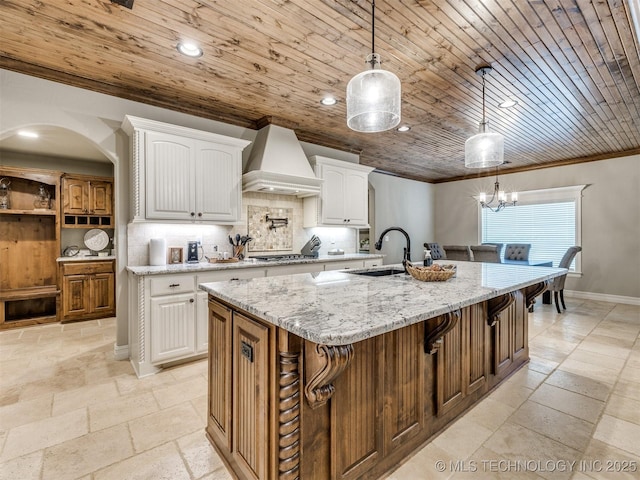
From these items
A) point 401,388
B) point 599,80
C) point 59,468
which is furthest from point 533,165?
point 59,468

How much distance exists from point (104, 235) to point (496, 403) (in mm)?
5887

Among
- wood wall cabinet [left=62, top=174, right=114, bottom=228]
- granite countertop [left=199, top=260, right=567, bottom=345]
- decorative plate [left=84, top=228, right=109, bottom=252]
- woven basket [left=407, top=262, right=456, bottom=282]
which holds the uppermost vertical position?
wood wall cabinet [left=62, top=174, right=114, bottom=228]

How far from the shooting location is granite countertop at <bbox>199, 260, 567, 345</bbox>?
3.76 feet

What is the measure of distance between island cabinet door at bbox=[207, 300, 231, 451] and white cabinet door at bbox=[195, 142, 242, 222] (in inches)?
72.0

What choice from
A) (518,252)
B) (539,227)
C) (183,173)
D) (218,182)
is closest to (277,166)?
(218,182)

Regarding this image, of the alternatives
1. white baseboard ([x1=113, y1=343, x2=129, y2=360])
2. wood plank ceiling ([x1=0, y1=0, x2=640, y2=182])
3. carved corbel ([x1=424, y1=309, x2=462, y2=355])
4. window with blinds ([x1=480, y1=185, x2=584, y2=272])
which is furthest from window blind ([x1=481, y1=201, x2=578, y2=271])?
white baseboard ([x1=113, y1=343, x2=129, y2=360])

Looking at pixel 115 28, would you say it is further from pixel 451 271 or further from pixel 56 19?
pixel 451 271

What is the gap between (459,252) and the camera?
21.0 feet

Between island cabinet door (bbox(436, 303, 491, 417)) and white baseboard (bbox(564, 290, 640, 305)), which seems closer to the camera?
island cabinet door (bbox(436, 303, 491, 417))

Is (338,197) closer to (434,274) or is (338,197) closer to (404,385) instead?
(434,274)

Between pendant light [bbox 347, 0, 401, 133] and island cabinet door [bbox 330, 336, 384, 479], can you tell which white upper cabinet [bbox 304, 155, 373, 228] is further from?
island cabinet door [bbox 330, 336, 384, 479]

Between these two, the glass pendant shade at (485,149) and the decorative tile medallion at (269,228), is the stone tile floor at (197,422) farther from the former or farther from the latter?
the glass pendant shade at (485,149)

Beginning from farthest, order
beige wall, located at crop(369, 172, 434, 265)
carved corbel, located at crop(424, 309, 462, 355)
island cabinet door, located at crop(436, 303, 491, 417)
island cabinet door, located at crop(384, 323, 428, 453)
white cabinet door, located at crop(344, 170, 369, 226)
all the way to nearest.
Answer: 1. beige wall, located at crop(369, 172, 434, 265)
2. white cabinet door, located at crop(344, 170, 369, 226)
3. island cabinet door, located at crop(436, 303, 491, 417)
4. carved corbel, located at crop(424, 309, 462, 355)
5. island cabinet door, located at crop(384, 323, 428, 453)

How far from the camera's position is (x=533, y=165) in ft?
21.3
